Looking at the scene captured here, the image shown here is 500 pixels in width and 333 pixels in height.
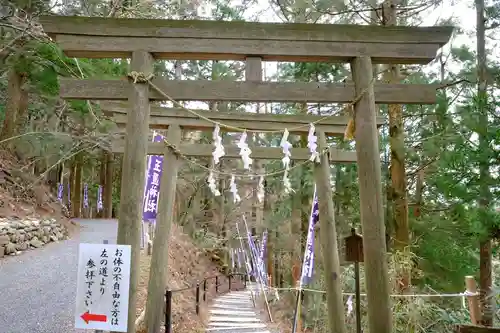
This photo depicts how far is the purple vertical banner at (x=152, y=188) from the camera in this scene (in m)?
8.23

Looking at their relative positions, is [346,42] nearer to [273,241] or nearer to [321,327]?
[321,327]

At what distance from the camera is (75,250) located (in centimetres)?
1229

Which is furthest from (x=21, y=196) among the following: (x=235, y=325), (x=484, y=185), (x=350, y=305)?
(x=484, y=185)

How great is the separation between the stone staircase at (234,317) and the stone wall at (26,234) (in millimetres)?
5653

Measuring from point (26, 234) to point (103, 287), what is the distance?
974 centimetres

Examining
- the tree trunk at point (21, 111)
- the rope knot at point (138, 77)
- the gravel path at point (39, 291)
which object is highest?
the tree trunk at point (21, 111)

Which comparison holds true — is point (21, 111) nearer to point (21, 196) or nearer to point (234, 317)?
point (21, 196)

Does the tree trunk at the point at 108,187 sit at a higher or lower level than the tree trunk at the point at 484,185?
higher

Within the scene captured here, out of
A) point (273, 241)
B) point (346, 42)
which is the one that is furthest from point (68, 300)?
point (273, 241)

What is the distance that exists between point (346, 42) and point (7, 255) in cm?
1027

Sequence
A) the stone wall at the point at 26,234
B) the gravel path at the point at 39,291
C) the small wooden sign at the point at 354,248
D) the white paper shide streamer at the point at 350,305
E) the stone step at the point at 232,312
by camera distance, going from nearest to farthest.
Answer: the small wooden sign at the point at 354,248 → the gravel path at the point at 39,291 → the white paper shide streamer at the point at 350,305 → the stone wall at the point at 26,234 → the stone step at the point at 232,312

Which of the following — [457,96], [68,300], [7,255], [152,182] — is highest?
[457,96]

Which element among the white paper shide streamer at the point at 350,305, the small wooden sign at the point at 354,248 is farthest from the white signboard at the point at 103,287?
the white paper shide streamer at the point at 350,305

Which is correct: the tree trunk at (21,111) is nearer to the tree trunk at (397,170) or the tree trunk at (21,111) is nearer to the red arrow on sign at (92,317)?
the tree trunk at (397,170)
